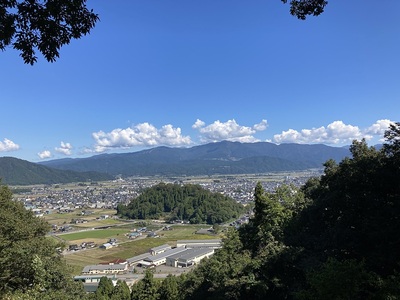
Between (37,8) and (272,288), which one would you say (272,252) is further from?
(37,8)

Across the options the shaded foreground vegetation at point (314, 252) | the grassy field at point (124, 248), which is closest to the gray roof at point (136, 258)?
the grassy field at point (124, 248)

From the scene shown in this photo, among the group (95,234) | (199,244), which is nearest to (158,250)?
(199,244)

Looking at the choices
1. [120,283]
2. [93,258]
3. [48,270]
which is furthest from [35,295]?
[93,258]

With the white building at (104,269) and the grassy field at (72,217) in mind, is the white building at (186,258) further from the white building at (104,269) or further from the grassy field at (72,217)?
the grassy field at (72,217)

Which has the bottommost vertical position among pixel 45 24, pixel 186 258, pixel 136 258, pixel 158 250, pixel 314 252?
pixel 136 258

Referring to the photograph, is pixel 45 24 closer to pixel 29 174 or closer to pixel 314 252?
pixel 314 252

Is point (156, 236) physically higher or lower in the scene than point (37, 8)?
lower
